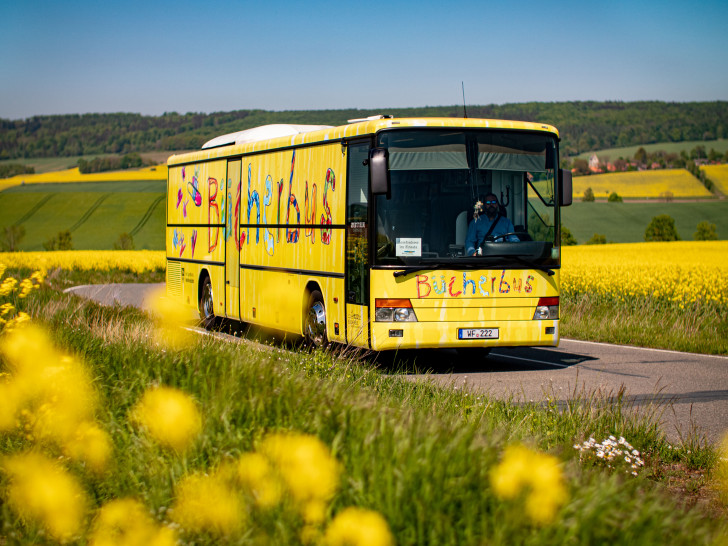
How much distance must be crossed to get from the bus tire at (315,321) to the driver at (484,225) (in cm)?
229

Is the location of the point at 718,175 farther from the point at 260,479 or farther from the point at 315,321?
the point at 260,479

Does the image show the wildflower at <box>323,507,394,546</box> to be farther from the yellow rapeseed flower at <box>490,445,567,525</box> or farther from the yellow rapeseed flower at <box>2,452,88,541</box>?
the yellow rapeseed flower at <box>2,452,88,541</box>

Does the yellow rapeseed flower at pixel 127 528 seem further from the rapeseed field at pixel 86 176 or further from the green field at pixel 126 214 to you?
the rapeseed field at pixel 86 176

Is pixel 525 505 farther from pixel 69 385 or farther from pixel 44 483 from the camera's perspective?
pixel 69 385

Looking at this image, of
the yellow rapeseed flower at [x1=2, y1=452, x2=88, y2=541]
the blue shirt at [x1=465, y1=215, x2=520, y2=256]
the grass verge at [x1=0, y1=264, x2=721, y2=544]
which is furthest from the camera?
the blue shirt at [x1=465, y1=215, x2=520, y2=256]

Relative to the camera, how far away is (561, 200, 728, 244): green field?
3639 inches

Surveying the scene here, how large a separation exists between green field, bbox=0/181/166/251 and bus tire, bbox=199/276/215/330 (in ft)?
251

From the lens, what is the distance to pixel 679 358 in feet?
46.4

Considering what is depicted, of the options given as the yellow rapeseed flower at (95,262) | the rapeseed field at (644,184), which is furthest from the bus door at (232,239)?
the rapeseed field at (644,184)

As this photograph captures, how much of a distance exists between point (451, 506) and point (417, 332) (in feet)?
25.8

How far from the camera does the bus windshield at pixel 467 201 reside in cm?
1184

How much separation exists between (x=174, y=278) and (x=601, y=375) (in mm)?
10810

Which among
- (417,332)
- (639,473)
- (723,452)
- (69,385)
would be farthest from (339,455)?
(417,332)

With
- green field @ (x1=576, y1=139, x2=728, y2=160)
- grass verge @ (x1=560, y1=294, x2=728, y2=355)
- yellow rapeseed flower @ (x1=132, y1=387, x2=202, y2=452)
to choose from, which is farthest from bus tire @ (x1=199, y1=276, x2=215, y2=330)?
green field @ (x1=576, y1=139, x2=728, y2=160)
